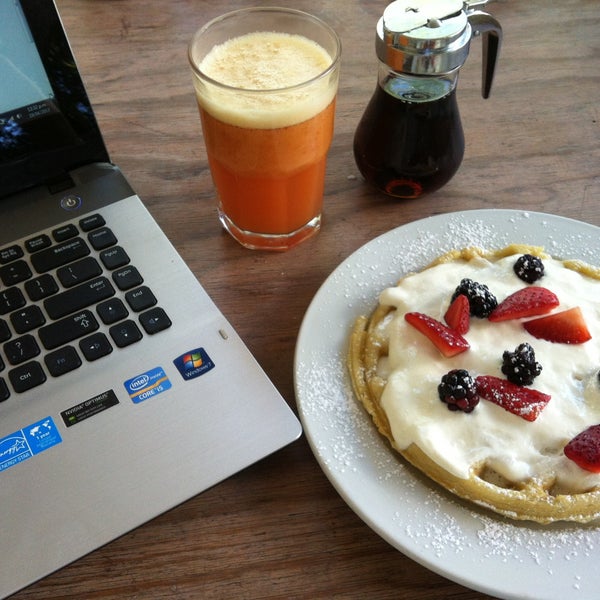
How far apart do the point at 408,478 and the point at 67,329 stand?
1.50ft

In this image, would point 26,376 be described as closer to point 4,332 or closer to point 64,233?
point 4,332

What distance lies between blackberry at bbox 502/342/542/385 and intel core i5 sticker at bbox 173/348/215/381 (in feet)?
1.19

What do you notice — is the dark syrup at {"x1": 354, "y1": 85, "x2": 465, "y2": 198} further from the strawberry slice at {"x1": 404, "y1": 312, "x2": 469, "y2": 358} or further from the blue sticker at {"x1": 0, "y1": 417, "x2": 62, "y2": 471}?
the blue sticker at {"x1": 0, "y1": 417, "x2": 62, "y2": 471}

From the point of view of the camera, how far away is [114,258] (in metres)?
0.89

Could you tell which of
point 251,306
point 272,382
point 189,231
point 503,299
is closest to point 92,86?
point 189,231

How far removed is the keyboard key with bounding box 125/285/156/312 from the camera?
2.77 ft

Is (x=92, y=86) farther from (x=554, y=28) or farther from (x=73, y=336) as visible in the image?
(x=554, y=28)

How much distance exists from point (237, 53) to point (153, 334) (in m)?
0.42

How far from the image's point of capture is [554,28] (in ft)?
4.62

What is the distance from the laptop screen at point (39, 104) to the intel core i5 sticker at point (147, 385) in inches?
15.0

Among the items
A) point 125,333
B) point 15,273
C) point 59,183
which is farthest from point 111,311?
point 59,183

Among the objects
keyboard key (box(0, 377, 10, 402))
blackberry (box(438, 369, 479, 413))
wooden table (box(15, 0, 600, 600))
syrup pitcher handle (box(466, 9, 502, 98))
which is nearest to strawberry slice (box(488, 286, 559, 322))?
blackberry (box(438, 369, 479, 413))

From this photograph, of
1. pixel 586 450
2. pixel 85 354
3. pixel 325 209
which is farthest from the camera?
pixel 325 209

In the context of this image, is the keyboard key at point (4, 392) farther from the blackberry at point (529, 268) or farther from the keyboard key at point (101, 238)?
the blackberry at point (529, 268)
